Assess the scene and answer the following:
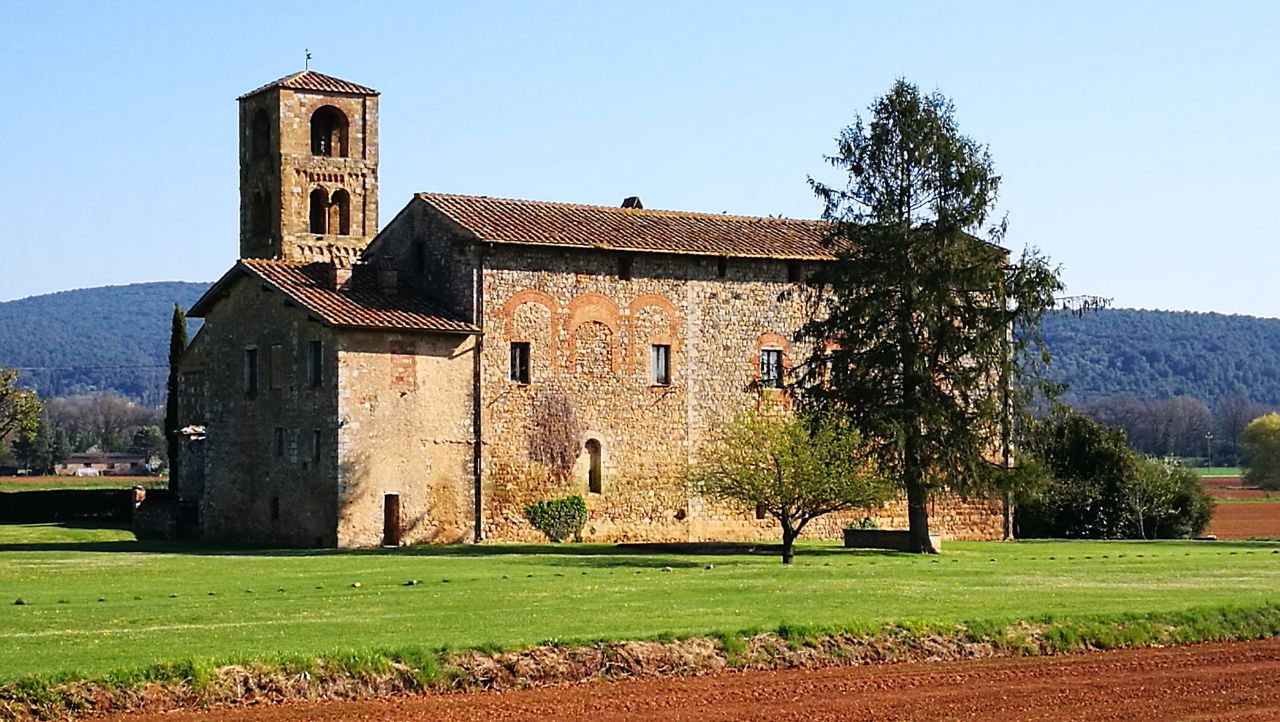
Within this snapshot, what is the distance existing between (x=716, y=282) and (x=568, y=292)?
15.1 ft

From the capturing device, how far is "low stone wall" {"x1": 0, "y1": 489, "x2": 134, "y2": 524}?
2457 inches

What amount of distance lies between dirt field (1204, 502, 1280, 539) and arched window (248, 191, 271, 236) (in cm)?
3054

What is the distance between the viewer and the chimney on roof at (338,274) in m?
49.6

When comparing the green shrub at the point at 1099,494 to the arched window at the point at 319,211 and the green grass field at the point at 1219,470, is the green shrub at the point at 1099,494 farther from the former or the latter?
the green grass field at the point at 1219,470

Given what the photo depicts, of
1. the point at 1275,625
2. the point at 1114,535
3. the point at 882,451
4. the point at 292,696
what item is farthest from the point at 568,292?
the point at 292,696

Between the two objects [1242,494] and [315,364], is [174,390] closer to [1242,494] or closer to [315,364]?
[315,364]

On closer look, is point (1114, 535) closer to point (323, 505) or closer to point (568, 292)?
point (568, 292)

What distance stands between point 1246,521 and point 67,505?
41.3 meters

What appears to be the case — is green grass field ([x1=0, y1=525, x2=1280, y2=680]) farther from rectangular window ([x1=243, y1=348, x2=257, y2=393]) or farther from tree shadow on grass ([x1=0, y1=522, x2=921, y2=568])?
rectangular window ([x1=243, y1=348, x2=257, y2=393])

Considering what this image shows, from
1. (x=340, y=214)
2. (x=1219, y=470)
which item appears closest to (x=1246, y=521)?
(x=340, y=214)

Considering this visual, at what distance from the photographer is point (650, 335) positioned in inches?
2055

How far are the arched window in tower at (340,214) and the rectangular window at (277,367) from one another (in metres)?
9.62

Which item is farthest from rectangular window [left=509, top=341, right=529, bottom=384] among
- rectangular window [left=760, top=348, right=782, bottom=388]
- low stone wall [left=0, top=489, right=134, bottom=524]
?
low stone wall [left=0, top=489, right=134, bottom=524]

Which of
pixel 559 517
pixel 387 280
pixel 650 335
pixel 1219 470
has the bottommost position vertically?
pixel 559 517
